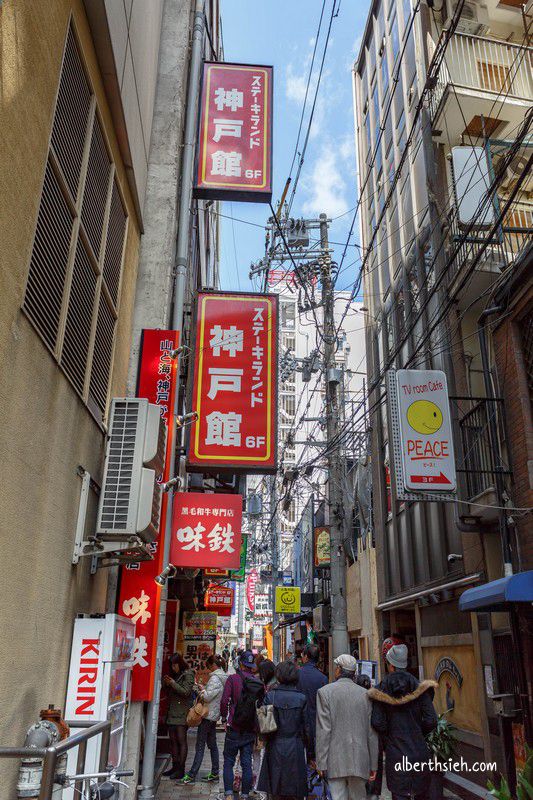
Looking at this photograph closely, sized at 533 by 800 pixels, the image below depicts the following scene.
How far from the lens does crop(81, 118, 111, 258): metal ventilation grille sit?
6.25 meters

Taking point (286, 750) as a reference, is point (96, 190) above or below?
above

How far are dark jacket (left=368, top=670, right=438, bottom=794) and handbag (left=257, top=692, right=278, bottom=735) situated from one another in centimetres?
98

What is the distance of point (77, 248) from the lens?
5832 mm

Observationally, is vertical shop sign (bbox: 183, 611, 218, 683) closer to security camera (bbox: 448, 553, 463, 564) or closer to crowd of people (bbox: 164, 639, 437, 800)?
security camera (bbox: 448, 553, 463, 564)

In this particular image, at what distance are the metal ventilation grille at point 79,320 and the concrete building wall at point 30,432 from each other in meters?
0.29

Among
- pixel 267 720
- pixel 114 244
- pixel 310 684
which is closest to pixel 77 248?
pixel 114 244

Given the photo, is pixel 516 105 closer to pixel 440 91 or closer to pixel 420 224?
pixel 440 91

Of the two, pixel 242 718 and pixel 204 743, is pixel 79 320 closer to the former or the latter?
pixel 242 718

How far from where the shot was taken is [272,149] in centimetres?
1078

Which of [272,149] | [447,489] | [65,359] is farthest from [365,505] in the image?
[65,359]

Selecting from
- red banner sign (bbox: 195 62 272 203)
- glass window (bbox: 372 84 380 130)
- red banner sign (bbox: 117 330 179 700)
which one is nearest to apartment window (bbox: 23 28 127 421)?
red banner sign (bbox: 117 330 179 700)

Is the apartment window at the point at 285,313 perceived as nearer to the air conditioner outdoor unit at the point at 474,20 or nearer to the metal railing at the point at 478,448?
the metal railing at the point at 478,448

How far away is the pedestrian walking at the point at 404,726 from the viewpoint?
19.4 feet

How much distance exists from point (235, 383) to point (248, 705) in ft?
14.4
